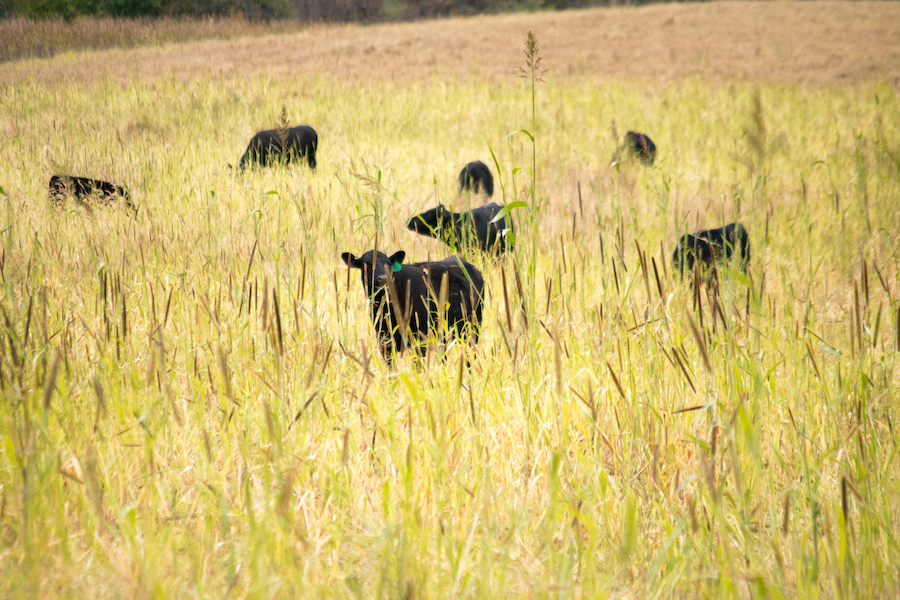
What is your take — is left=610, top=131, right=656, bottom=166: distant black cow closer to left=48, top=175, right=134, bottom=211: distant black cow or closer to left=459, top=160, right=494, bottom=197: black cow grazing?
left=459, top=160, right=494, bottom=197: black cow grazing

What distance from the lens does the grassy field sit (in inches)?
39.8

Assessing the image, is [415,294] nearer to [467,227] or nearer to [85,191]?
[467,227]

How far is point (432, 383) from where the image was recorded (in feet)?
5.93

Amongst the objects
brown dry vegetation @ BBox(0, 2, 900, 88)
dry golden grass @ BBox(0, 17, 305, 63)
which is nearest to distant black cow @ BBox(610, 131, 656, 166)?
brown dry vegetation @ BBox(0, 2, 900, 88)

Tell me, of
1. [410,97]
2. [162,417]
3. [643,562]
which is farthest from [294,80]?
[643,562]

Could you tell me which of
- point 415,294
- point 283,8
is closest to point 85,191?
point 415,294

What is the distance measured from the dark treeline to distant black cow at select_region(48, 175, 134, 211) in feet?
51.8

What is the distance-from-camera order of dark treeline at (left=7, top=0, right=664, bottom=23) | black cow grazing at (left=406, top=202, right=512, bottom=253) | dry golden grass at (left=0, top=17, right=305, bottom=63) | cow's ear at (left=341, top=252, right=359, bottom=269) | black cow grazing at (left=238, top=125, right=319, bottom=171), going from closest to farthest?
1. cow's ear at (left=341, top=252, right=359, bottom=269)
2. black cow grazing at (left=406, top=202, right=512, bottom=253)
3. black cow grazing at (left=238, top=125, right=319, bottom=171)
4. dry golden grass at (left=0, top=17, right=305, bottom=63)
5. dark treeline at (left=7, top=0, right=664, bottom=23)

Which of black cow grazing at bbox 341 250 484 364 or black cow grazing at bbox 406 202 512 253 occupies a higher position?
black cow grazing at bbox 406 202 512 253

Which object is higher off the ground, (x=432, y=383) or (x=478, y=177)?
(x=478, y=177)

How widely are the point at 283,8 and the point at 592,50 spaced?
18.5 metres

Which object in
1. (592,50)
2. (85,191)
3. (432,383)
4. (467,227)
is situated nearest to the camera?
(432,383)

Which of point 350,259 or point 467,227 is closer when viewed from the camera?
point 350,259

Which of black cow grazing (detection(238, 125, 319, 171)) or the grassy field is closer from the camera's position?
the grassy field
